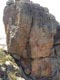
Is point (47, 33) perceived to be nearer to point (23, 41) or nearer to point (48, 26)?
point (48, 26)

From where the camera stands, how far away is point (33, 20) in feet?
150

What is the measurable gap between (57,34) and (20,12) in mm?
7526

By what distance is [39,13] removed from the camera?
45906 mm

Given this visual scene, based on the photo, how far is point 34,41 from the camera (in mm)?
45219

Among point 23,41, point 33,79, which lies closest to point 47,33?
point 23,41

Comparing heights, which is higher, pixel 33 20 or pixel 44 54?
pixel 33 20

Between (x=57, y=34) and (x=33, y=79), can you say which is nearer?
(x=33, y=79)

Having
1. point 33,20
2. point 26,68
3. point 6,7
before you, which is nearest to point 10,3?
point 6,7

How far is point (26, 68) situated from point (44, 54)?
3.72 m

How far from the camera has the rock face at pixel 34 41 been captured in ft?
148

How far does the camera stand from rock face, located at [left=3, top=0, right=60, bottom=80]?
45.2 metres

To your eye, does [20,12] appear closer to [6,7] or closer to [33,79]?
[6,7]

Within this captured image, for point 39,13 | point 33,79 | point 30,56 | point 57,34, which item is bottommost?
point 33,79

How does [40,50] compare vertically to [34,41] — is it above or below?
below
